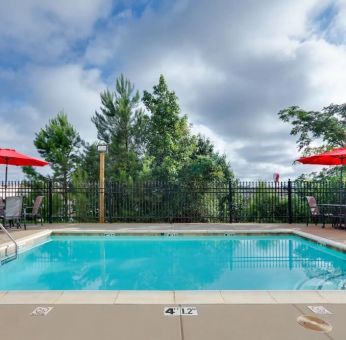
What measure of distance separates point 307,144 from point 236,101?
6127mm

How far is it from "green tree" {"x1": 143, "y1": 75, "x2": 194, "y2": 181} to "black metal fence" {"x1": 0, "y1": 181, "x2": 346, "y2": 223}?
3.01 metres

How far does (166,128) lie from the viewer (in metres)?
15.8

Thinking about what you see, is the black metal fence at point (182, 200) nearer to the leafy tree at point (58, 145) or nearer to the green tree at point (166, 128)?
the green tree at point (166, 128)

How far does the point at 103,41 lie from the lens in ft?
30.8

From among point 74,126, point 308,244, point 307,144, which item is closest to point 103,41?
point 308,244

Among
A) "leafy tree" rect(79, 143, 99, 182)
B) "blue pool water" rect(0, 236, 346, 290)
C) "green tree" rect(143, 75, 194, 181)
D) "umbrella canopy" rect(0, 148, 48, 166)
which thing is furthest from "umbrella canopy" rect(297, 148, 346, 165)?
"leafy tree" rect(79, 143, 99, 182)

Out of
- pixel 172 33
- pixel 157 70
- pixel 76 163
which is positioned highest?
pixel 157 70

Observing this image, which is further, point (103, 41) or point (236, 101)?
point (236, 101)

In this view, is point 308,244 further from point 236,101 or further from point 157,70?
point 157,70

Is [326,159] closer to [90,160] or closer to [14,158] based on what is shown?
[14,158]

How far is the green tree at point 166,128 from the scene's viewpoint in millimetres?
15490
